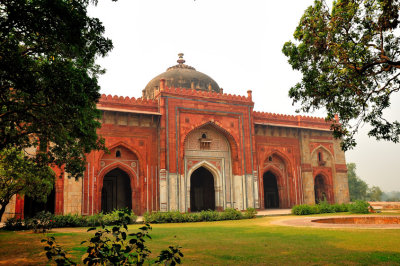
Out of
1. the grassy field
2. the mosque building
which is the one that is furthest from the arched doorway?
the grassy field

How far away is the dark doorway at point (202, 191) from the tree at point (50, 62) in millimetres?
13242

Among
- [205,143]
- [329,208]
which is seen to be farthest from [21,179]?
[329,208]

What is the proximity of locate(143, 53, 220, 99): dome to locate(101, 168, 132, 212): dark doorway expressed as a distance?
17.2 feet

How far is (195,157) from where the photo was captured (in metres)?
17.4

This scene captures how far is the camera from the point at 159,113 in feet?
54.2

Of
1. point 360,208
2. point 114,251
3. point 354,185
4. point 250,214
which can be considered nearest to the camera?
point 114,251

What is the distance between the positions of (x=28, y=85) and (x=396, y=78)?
5714mm

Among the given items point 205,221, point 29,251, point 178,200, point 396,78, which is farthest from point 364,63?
point 178,200

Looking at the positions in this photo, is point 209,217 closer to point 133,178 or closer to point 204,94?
point 133,178

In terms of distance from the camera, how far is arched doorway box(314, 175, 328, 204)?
21422 millimetres

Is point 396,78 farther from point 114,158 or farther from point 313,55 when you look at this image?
point 114,158

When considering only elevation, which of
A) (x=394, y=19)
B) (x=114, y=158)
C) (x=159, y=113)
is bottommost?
(x=114, y=158)

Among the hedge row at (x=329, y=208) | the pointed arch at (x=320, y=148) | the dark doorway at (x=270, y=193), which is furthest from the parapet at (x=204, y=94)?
the hedge row at (x=329, y=208)

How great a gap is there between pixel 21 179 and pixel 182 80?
12857 millimetres
